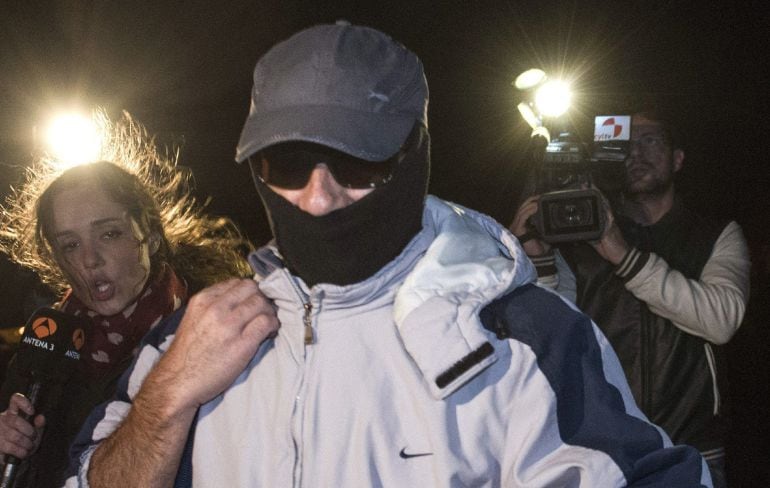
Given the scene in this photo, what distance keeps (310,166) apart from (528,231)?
5.17 feet

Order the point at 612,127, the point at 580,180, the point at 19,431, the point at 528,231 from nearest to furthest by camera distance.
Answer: the point at 19,431 → the point at 528,231 → the point at 580,180 → the point at 612,127

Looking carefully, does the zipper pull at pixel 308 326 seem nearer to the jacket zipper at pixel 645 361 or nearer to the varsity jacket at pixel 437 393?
the varsity jacket at pixel 437 393

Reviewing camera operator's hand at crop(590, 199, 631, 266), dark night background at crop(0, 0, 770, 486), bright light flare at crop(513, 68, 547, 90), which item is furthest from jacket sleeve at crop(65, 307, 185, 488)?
dark night background at crop(0, 0, 770, 486)

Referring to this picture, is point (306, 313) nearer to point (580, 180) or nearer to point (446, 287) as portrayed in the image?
point (446, 287)

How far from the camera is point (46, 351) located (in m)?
1.79

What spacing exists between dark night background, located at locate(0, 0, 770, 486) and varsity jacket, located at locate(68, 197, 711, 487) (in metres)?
3.61

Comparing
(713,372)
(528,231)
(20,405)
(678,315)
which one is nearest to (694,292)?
(678,315)

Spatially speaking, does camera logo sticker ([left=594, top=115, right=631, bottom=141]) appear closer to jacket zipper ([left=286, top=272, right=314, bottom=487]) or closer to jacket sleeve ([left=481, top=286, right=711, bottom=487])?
jacket sleeve ([left=481, top=286, right=711, bottom=487])

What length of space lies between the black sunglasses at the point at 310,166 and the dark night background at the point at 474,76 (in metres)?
3.55

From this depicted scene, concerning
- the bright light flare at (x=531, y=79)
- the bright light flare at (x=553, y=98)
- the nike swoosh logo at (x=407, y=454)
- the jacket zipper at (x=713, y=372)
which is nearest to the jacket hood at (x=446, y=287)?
the nike swoosh logo at (x=407, y=454)

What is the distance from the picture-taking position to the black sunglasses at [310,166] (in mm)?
1152

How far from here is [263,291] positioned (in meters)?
1.24

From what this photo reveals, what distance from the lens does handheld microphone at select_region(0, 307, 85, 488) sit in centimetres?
174

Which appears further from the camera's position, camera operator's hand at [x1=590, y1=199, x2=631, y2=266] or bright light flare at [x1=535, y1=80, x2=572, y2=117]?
bright light flare at [x1=535, y1=80, x2=572, y2=117]
